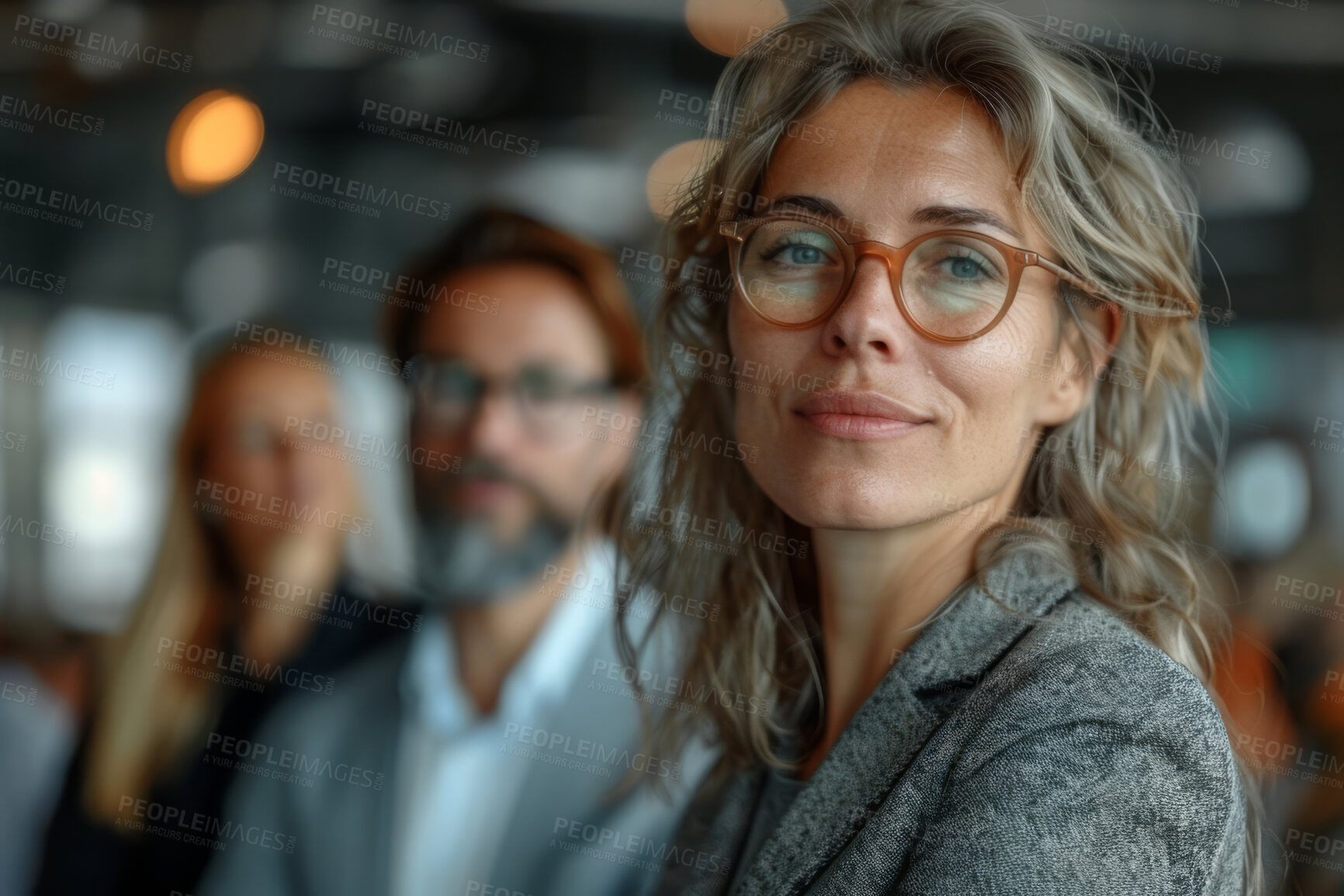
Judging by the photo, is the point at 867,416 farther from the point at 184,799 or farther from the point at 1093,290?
the point at 184,799

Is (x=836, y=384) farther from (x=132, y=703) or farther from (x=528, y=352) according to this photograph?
(x=132, y=703)

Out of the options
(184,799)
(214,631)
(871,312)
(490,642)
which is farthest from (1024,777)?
(214,631)

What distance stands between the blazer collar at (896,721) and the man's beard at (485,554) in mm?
1247

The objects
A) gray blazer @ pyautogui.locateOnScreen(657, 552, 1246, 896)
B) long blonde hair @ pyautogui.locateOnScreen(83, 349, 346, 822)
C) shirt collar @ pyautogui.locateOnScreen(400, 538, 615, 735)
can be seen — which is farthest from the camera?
long blonde hair @ pyautogui.locateOnScreen(83, 349, 346, 822)

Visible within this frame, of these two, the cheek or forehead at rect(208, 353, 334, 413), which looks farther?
forehead at rect(208, 353, 334, 413)

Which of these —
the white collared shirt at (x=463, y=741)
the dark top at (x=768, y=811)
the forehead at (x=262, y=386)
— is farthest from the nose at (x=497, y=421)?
the dark top at (x=768, y=811)

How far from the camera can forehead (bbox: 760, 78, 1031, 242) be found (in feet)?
2.80

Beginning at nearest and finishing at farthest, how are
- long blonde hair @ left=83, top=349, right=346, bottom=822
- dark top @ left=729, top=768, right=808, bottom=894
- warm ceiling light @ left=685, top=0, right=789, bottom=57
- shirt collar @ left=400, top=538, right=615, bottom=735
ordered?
dark top @ left=729, top=768, right=808, bottom=894
shirt collar @ left=400, top=538, right=615, bottom=735
long blonde hair @ left=83, top=349, right=346, bottom=822
warm ceiling light @ left=685, top=0, right=789, bottom=57

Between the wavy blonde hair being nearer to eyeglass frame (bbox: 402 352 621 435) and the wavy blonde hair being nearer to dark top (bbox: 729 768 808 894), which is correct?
dark top (bbox: 729 768 808 894)

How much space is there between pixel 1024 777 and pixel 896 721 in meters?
0.17

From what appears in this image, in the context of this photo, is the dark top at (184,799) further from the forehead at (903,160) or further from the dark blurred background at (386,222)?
the forehead at (903,160)

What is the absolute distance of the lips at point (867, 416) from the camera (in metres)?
0.86

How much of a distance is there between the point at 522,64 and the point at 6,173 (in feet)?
8.04

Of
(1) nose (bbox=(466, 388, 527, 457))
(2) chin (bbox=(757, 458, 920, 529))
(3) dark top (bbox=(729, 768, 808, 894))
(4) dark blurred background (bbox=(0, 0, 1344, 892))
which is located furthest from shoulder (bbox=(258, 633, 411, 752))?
(2) chin (bbox=(757, 458, 920, 529))
